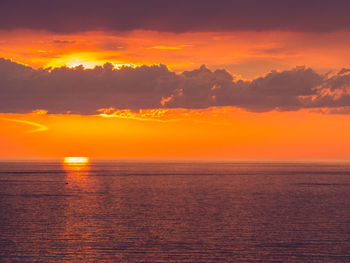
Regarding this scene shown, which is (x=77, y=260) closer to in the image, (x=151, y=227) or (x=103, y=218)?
(x=151, y=227)

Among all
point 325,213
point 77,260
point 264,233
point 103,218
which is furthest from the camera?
point 325,213

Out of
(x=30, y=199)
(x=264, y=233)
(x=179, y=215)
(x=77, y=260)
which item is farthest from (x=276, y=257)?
(x=30, y=199)

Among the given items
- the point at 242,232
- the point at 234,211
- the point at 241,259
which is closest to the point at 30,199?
the point at 234,211

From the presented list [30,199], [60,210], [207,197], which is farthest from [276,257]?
[30,199]

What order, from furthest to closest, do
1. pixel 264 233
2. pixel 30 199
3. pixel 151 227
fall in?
pixel 30 199 < pixel 151 227 < pixel 264 233

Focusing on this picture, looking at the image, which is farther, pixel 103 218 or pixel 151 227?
pixel 103 218

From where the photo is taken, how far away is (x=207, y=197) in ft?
405

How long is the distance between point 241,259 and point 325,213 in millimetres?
42852

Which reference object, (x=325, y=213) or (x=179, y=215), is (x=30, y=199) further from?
(x=325, y=213)

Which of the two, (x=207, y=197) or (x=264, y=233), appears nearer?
(x=264, y=233)

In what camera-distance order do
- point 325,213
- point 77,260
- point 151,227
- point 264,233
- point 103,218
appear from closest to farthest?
1. point 77,260
2. point 264,233
3. point 151,227
4. point 103,218
5. point 325,213

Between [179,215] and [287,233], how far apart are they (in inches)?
928

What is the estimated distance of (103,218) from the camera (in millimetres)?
82312

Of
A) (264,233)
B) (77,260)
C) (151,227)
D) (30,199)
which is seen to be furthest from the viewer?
(30,199)
